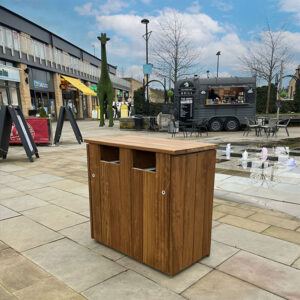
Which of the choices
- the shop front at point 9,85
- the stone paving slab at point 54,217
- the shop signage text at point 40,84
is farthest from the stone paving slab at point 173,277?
the shop signage text at point 40,84

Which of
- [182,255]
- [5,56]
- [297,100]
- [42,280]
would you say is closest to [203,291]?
[182,255]

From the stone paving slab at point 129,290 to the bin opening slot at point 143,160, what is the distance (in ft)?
3.10

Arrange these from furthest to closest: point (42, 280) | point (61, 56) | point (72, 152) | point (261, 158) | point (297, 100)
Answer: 1. point (61, 56)
2. point (297, 100)
3. point (72, 152)
4. point (261, 158)
5. point (42, 280)

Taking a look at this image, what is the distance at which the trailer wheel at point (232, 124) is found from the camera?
16344 millimetres

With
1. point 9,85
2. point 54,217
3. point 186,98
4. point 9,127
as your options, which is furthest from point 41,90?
point 54,217

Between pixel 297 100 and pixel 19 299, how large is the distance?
29.0 metres

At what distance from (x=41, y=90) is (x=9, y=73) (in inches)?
213

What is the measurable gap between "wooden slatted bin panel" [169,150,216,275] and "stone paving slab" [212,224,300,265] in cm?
55

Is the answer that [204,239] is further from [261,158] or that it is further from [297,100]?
[297,100]

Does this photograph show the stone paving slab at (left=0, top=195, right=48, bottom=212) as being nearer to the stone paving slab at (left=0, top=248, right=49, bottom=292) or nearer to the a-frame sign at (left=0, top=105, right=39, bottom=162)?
the stone paving slab at (left=0, top=248, right=49, bottom=292)

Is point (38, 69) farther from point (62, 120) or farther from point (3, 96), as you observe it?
point (62, 120)

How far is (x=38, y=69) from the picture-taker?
2598 cm

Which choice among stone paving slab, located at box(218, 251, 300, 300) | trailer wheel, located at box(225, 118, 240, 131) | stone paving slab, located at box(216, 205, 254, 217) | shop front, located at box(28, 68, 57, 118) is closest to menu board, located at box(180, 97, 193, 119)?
trailer wheel, located at box(225, 118, 240, 131)

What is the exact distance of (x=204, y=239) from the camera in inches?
99.7
